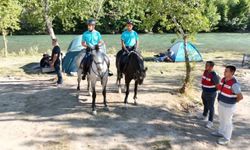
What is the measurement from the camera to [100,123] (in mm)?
9430

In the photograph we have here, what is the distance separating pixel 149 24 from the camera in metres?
12.9

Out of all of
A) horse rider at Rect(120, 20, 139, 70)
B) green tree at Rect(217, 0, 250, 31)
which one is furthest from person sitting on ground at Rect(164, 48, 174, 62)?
green tree at Rect(217, 0, 250, 31)

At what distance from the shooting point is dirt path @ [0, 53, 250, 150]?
836 centimetres

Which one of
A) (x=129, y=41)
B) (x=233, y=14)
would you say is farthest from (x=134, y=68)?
(x=233, y=14)

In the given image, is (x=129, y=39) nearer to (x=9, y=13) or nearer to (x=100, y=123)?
(x=100, y=123)

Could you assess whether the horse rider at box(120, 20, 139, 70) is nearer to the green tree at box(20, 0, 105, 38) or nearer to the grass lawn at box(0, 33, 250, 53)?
the green tree at box(20, 0, 105, 38)

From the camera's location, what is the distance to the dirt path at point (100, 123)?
329 inches

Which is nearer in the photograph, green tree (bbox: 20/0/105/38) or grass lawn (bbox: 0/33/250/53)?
green tree (bbox: 20/0/105/38)

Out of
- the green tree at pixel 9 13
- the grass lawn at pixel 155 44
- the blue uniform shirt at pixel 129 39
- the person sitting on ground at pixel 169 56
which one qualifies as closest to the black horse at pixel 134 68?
the blue uniform shirt at pixel 129 39

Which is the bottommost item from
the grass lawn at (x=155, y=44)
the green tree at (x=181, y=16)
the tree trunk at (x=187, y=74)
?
the grass lawn at (x=155, y=44)

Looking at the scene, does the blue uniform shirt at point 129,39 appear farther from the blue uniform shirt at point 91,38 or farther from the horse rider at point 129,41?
the blue uniform shirt at point 91,38

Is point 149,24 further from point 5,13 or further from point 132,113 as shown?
point 5,13

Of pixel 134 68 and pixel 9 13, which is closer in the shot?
pixel 134 68

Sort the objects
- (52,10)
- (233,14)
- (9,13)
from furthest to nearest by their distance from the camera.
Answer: (233,14)
(9,13)
(52,10)
